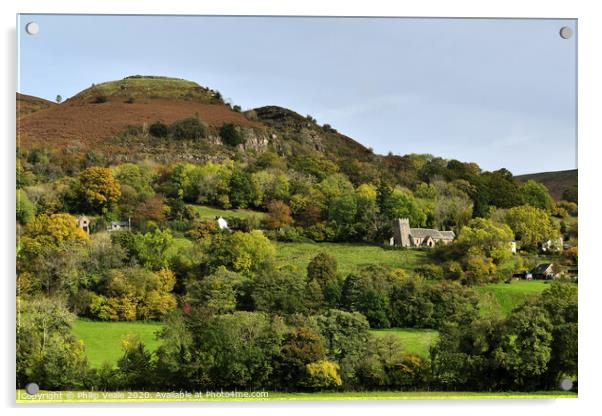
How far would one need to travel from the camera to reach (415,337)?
45.0ft

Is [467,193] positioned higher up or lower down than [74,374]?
higher up

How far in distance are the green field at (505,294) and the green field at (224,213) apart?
3662mm

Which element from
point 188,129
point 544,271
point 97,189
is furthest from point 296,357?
point 544,271

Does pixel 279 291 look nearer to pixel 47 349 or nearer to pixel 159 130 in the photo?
pixel 159 130

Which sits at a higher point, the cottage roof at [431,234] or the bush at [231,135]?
the bush at [231,135]

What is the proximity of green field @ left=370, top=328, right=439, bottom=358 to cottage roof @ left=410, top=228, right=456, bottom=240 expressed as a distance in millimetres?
1578

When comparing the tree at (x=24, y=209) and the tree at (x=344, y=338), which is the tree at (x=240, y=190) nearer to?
the tree at (x=344, y=338)

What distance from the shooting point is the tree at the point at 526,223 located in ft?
47.8

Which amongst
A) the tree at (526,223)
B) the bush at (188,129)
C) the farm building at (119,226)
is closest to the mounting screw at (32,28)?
the bush at (188,129)

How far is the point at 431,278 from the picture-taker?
14.2 metres

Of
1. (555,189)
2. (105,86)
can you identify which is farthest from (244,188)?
(555,189)

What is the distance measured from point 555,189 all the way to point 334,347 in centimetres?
425

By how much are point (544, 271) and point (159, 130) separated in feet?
21.1
